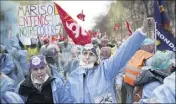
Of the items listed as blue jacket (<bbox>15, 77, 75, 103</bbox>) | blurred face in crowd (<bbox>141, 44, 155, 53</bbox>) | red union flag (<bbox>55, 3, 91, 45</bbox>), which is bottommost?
blue jacket (<bbox>15, 77, 75, 103</bbox>)

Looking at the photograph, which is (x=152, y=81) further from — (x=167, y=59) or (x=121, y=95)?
(x=121, y=95)

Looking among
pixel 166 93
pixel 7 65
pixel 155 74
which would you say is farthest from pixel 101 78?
pixel 7 65

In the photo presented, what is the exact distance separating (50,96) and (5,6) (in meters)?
19.6

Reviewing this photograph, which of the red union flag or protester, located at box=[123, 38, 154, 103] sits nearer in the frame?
protester, located at box=[123, 38, 154, 103]

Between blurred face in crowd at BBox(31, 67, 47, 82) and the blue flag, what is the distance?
429cm

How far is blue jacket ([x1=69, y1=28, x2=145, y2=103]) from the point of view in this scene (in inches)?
227

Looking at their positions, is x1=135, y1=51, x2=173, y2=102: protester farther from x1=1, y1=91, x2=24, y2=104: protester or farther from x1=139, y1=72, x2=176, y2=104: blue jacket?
x1=1, y1=91, x2=24, y2=104: protester

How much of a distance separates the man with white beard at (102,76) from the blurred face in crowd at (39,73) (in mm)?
340

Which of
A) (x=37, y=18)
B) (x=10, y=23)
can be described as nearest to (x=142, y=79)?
(x=37, y=18)

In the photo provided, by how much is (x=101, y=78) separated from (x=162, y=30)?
464 cm

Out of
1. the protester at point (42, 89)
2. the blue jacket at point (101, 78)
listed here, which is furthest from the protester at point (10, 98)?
the blue jacket at point (101, 78)

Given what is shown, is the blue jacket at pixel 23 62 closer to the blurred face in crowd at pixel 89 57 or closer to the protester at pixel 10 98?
the blurred face in crowd at pixel 89 57

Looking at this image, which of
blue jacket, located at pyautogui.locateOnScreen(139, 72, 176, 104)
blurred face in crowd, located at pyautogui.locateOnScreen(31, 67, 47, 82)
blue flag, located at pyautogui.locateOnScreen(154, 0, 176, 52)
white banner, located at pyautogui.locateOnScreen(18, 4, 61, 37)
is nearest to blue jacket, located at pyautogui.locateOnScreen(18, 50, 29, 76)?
white banner, located at pyautogui.locateOnScreen(18, 4, 61, 37)

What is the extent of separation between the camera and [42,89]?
5773 millimetres
